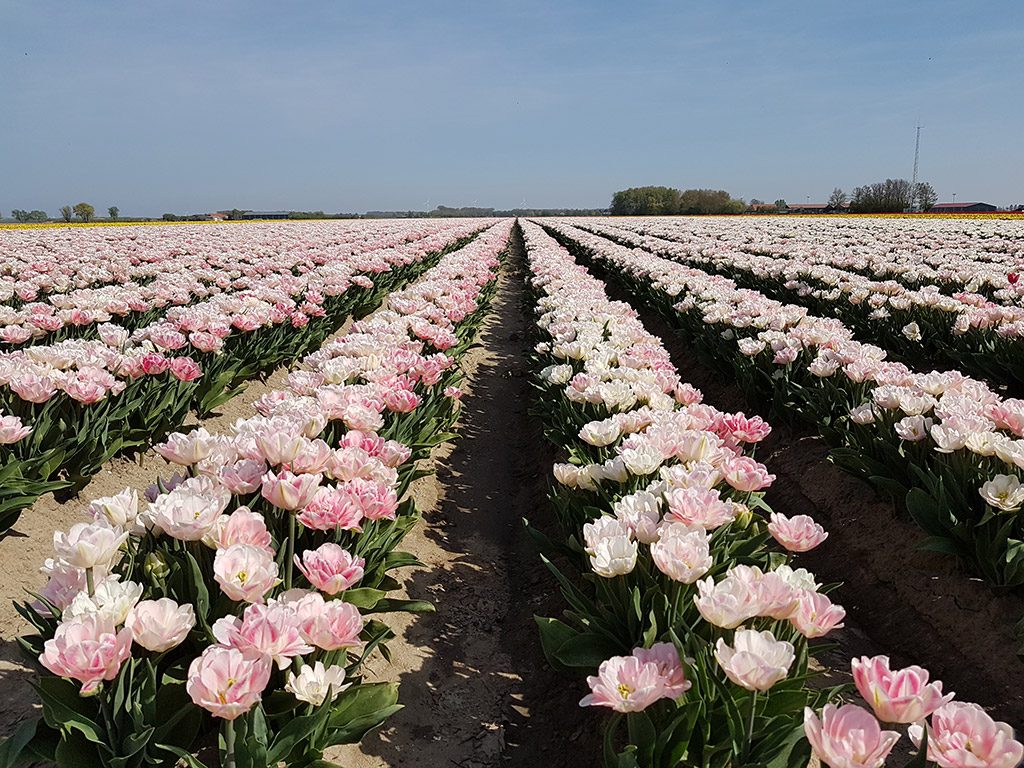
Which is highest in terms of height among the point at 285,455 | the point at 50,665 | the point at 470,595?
the point at 285,455

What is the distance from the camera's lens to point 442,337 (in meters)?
4.83

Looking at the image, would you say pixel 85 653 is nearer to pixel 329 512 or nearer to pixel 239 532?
pixel 239 532

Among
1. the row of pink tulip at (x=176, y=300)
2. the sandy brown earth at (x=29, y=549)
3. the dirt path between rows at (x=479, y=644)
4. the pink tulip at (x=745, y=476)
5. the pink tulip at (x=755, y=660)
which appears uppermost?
the row of pink tulip at (x=176, y=300)

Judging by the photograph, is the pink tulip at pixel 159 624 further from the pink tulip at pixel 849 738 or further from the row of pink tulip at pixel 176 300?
the row of pink tulip at pixel 176 300

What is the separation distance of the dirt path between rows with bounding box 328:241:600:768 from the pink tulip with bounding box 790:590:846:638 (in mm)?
908

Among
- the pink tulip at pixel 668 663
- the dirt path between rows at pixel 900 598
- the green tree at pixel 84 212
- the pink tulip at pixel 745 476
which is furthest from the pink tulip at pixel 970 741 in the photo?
the green tree at pixel 84 212

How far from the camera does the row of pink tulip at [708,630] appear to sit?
3.85 ft

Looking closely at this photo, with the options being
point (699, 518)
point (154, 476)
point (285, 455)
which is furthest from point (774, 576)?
point (154, 476)

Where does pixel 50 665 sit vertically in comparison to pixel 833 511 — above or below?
above

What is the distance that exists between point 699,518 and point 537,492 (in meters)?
2.47

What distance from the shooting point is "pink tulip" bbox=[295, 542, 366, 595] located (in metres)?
1.68

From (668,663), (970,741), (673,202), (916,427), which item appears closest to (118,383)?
(668,663)

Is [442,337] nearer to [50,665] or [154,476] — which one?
[154,476]

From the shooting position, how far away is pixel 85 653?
1.35m
